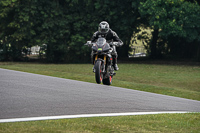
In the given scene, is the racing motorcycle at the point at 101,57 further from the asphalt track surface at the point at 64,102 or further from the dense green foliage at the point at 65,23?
the dense green foliage at the point at 65,23

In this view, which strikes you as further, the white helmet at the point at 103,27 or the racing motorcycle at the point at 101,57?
the white helmet at the point at 103,27

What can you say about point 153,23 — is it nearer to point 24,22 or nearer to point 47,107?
point 24,22

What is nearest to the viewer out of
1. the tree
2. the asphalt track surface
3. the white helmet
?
the asphalt track surface

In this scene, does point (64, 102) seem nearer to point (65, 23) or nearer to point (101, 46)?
point (101, 46)

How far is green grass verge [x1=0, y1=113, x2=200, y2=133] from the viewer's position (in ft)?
22.1

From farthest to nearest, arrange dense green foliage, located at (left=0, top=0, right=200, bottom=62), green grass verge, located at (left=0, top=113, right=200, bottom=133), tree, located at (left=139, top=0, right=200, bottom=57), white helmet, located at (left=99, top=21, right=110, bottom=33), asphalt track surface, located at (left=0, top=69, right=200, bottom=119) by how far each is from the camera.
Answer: dense green foliage, located at (left=0, top=0, right=200, bottom=62), tree, located at (left=139, top=0, right=200, bottom=57), white helmet, located at (left=99, top=21, right=110, bottom=33), asphalt track surface, located at (left=0, top=69, right=200, bottom=119), green grass verge, located at (left=0, top=113, right=200, bottom=133)

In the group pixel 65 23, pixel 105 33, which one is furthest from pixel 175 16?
pixel 105 33

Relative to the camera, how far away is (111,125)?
7238 mm

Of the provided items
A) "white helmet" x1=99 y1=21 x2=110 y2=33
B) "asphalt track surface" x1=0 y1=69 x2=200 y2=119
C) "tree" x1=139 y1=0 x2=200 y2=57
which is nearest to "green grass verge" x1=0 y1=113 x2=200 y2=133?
"asphalt track surface" x1=0 y1=69 x2=200 y2=119

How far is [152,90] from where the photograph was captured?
15945 millimetres

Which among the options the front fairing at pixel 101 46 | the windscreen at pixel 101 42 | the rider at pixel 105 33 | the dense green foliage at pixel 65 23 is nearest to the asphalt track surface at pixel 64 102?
the front fairing at pixel 101 46

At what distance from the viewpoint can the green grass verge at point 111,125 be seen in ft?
22.1

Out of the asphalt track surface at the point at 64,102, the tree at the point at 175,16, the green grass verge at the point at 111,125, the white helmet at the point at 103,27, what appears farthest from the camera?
the tree at the point at 175,16

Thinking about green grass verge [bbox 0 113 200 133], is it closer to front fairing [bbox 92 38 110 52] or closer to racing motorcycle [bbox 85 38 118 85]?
racing motorcycle [bbox 85 38 118 85]
